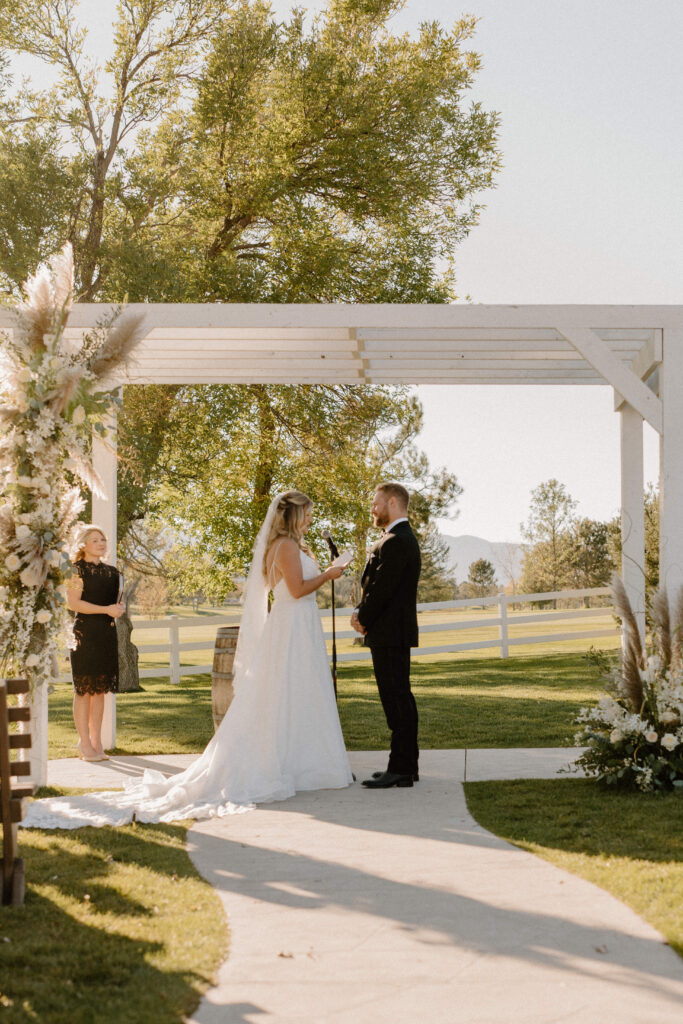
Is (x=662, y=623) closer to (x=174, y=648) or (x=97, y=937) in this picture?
(x=97, y=937)

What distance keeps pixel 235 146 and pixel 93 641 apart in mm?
10950

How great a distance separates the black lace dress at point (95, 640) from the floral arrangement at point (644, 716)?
3.75 m

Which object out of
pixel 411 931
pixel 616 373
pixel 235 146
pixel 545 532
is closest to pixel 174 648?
pixel 235 146

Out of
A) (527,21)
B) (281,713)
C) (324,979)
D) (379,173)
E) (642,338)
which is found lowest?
(324,979)

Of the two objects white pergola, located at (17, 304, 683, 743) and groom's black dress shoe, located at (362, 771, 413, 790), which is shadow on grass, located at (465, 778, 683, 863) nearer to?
groom's black dress shoe, located at (362, 771, 413, 790)

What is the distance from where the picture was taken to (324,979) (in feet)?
12.1

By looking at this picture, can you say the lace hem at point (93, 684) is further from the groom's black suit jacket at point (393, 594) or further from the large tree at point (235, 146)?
the large tree at point (235, 146)

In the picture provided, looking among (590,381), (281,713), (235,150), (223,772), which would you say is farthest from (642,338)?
(235,150)

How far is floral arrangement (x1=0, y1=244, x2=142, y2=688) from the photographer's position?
6441 millimetres

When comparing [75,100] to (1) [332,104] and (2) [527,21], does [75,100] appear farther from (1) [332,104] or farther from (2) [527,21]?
(2) [527,21]

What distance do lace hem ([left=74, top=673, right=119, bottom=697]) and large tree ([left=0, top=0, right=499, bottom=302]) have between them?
27.8ft

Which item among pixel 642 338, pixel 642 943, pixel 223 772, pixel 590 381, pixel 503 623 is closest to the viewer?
pixel 642 943

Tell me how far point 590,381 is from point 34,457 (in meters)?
5.68

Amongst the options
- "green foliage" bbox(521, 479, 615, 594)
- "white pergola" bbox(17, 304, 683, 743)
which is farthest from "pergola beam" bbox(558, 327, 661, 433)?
"green foliage" bbox(521, 479, 615, 594)
